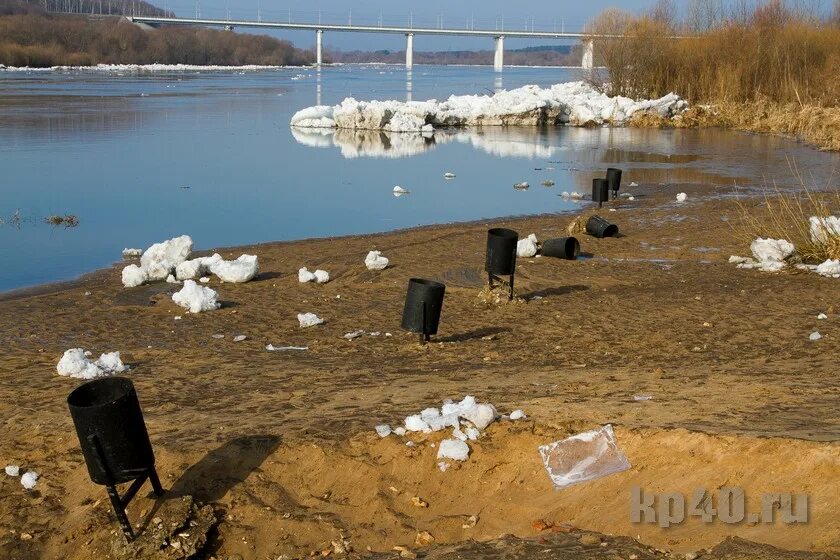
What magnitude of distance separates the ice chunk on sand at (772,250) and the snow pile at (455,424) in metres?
6.12

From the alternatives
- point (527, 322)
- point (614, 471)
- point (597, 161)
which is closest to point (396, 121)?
point (597, 161)

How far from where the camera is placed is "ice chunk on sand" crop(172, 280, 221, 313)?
375 inches

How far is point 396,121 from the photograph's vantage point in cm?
3241

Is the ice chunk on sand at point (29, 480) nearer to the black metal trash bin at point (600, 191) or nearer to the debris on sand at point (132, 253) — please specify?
the debris on sand at point (132, 253)

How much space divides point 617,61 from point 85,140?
851 inches

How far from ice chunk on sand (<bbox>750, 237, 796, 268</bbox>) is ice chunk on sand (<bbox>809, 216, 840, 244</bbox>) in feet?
1.05

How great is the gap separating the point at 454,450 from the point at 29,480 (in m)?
2.29

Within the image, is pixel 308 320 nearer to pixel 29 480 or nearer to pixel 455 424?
pixel 455 424

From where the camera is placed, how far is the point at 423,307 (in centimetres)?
770

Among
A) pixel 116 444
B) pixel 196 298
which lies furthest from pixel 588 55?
pixel 116 444

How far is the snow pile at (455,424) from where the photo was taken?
Result: 5355mm

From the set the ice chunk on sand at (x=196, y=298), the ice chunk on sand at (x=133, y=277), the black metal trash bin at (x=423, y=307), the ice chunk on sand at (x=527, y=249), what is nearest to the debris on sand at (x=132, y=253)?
the ice chunk on sand at (x=133, y=277)

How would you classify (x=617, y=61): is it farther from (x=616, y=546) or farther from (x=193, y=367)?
(x=616, y=546)

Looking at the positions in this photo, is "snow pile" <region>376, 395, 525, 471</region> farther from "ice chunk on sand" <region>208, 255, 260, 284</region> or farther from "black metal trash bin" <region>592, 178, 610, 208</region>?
"black metal trash bin" <region>592, 178, 610, 208</region>
